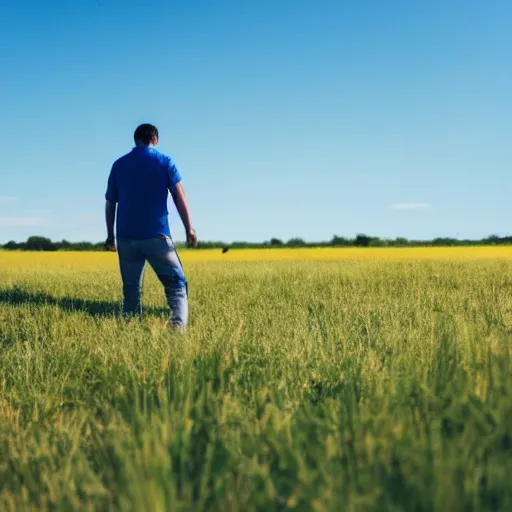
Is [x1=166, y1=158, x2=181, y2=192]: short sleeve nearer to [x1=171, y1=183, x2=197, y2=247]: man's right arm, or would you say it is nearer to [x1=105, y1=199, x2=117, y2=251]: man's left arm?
[x1=171, y1=183, x2=197, y2=247]: man's right arm

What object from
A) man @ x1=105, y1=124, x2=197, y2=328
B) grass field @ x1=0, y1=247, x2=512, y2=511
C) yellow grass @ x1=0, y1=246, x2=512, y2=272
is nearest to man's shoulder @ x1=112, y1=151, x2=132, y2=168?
man @ x1=105, y1=124, x2=197, y2=328

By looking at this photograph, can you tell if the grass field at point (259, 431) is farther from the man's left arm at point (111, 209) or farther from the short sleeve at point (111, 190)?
the short sleeve at point (111, 190)

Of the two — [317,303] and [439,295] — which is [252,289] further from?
[439,295]

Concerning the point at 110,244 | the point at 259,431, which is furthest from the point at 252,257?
the point at 259,431

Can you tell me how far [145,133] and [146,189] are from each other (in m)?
0.76

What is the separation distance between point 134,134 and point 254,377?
15.1 ft

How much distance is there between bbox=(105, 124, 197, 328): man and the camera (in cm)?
741

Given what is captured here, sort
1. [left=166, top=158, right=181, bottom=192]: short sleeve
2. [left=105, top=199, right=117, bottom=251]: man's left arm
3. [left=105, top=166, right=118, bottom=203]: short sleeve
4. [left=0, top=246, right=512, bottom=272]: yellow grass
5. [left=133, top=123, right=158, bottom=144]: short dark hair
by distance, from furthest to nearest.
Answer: [left=0, top=246, right=512, bottom=272]: yellow grass, [left=105, top=199, right=117, bottom=251]: man's left arm, [left=105, top=166, right=118, bottom=203]: short sleeve, [left=133, top=123, right=158, bottom=144]: short dark hair, [left=166, top=158, right=181, bottom=192]: short sleeve

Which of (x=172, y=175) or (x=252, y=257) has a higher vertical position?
(x=172, y=175)

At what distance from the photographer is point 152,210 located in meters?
7.45

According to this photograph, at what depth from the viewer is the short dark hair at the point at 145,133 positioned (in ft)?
24.8

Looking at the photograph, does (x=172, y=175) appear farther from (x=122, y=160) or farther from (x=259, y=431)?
(x=259, y=431)

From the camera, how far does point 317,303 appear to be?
9266mm

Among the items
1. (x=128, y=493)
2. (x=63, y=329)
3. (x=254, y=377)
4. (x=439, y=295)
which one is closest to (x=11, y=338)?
(x=63, y=329)
